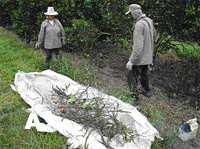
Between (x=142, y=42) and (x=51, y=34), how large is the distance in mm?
2516

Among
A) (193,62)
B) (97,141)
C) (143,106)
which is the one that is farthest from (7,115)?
(193,62)

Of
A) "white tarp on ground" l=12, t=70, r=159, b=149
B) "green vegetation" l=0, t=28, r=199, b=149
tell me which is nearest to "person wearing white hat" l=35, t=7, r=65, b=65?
"green vegetation" l=0, t=28, r=199, b=149

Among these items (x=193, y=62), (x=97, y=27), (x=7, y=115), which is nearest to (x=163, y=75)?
(x=193, y=62)

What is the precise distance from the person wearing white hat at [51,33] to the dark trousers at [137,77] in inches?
83.0

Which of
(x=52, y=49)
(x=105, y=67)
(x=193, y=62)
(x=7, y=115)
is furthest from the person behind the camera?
(x=193, y=62)

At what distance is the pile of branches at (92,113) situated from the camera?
7543 millimetres

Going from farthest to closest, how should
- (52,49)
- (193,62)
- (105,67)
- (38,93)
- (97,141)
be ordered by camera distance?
(193,62) → (105,67) → (52,49) → (38,93) → (97,141)

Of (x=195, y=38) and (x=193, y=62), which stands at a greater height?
(x=195, y=38)

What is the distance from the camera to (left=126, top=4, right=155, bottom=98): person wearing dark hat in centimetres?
923

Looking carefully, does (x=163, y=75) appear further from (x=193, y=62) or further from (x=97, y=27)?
(x=97, y=27)

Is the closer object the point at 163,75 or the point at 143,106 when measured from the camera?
the point at 143,106

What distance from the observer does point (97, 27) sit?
1302 centimetres

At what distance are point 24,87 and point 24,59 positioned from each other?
8.27 ft

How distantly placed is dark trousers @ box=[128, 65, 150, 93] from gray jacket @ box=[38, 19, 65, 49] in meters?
2.11
